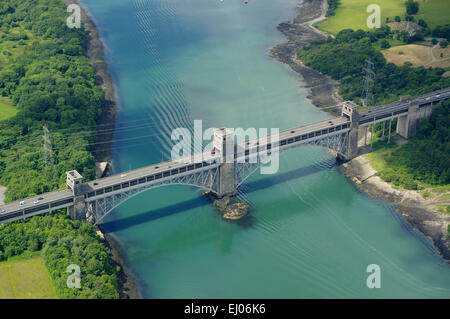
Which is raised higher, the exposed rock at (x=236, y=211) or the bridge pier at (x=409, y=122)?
the bridge pier at (x=409, y=122)

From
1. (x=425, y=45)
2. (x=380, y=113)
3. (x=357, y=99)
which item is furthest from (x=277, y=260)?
(x=425, y=45)

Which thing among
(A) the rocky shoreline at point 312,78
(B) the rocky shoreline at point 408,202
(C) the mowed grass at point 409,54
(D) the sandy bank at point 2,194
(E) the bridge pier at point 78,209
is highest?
(E) the bridge pier at point 78,209

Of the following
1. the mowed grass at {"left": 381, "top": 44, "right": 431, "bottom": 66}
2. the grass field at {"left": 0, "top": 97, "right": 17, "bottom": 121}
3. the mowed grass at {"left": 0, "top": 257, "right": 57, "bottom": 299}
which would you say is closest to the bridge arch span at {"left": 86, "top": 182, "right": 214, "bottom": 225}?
the mowed grass at {"left": 0, "top": 257, "right": 57, "bottom": 299}

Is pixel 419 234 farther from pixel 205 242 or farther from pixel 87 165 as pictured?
pixel 87 165

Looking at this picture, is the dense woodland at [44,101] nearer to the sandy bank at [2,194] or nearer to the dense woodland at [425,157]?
the sandy bank at [2,194]

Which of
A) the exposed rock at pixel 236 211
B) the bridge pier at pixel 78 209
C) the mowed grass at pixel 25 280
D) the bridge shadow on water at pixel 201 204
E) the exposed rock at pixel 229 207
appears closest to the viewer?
the mowed grass at pixel 25 280

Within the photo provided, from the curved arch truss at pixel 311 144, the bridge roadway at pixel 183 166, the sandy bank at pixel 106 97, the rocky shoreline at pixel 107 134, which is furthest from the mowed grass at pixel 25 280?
the curved arch truss at pixel 311 144
